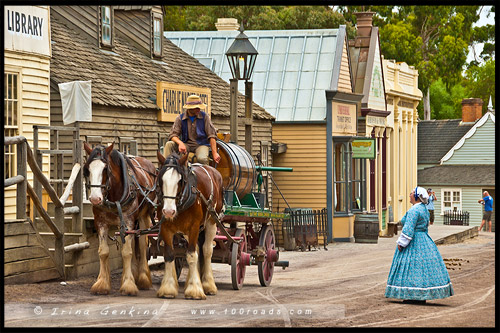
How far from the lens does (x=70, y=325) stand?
10.6m

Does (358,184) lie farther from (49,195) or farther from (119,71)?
(49,195)

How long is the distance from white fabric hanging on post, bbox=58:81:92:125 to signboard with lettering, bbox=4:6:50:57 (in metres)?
0.82

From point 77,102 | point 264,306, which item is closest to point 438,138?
point 77,102

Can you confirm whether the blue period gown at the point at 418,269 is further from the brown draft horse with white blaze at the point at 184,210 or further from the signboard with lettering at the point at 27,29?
the signboard with lettering at the point at 27,29

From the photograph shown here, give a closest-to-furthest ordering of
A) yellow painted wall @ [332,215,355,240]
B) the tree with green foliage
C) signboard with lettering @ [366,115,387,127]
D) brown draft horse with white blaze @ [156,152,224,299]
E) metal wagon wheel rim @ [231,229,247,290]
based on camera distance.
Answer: brown draft horse with white blaze @ [156,152,224,299] < metal wagon wheel rim @ [231,229,247,290] < yellow painted wall @ [332,215,355,240] < signboard with lettering @ [366,115,387,127] < the tree with green foliage

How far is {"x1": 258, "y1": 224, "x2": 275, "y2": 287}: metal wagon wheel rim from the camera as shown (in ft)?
51.0

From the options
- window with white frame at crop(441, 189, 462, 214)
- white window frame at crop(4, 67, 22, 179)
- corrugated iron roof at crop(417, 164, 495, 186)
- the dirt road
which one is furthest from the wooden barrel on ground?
window with white frame at crop(441, 189, 462, 214)

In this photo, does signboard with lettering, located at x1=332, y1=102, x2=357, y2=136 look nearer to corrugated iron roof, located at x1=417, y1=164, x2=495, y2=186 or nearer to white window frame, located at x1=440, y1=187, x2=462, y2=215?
corrugated iron roof, located at x1=417, y1=164, x2=495, y2=186

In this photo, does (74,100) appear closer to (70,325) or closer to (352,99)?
(70,325)

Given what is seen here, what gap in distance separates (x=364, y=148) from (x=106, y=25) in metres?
10.8

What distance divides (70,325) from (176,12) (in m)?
44.5

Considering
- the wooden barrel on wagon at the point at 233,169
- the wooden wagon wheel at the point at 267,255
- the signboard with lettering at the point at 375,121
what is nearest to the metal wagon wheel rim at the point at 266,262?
the wooden wagon wheel at the point at 267,255

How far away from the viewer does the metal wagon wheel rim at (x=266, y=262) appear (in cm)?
1554
